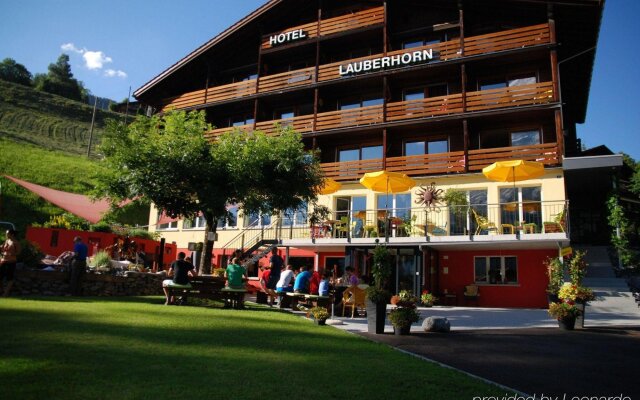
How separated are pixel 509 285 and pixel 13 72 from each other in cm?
8383

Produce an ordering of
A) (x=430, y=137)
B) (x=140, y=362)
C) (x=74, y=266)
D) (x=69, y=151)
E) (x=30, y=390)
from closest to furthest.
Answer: (x=30, y=390), (x=140, y=362), (x=74, y=266), (x=430, y=137), (x=69, y=151)

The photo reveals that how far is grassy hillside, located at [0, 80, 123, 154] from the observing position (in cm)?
5217

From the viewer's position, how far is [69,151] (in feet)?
172

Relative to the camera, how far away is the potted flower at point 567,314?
10.4 meters

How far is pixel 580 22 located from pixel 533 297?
1210 centimetres

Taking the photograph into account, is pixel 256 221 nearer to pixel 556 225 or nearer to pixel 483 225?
pixel 483 225

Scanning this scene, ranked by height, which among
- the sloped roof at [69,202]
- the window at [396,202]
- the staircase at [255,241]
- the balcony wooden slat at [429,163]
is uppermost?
the balcony wooden slat at [429,163]

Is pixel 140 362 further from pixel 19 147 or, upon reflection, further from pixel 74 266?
pixel 19 147

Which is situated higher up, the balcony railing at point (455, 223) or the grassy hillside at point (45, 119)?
the grassy hillside at point (45, 119)

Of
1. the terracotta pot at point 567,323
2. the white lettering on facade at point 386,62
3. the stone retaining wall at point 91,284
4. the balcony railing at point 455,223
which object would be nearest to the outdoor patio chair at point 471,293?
the balcony railing at point 455,223

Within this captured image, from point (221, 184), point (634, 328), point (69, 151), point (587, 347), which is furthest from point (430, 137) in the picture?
point (69, 151)

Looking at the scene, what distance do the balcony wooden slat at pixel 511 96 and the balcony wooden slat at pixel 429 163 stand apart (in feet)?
7.55

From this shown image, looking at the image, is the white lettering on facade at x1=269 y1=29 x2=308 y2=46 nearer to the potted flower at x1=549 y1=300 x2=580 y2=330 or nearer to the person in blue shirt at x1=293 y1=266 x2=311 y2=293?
the person in blue shirt at x1=293 y1=266 x2=311 y2=293

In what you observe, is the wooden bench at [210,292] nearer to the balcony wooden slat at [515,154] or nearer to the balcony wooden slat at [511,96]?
the balcony wooden slat at [515,154]
